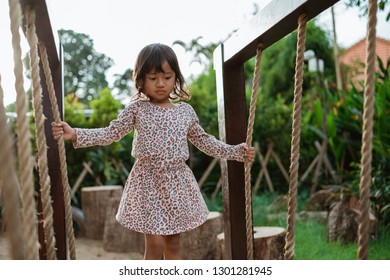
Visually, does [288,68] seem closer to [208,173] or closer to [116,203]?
[208,173]

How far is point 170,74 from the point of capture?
53.9 inches

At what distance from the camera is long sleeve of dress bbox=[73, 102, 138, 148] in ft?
4.23

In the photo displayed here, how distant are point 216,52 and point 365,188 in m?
1.06

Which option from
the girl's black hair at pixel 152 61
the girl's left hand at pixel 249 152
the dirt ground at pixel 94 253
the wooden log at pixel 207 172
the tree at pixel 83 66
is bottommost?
the dirt ground at pixel 94 253

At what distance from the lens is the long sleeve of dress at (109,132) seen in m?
1.29

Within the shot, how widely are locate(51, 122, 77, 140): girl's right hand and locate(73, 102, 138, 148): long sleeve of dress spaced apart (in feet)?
0.08

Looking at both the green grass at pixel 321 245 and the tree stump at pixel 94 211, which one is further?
the tree stump at pixel 94 211

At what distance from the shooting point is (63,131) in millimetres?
1227

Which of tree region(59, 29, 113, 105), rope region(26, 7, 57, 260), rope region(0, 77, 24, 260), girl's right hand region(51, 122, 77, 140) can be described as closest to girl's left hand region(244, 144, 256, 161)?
girl's right hand region(51, 122, 77, 140)

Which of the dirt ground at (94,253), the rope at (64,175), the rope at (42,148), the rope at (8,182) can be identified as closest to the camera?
the rope at (8,182)

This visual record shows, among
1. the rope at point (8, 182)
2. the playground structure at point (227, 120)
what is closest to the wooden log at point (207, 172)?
the playground structure at point (227, 120)

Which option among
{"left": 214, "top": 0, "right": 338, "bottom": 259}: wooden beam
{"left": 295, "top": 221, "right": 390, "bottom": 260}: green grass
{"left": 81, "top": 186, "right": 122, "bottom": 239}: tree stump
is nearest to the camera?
{"left": 214, "top": 0, "right": 338, "bottom": 259}: wooden beam

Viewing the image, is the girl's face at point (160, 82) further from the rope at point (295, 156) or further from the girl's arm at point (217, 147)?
the rope at point (295, 156)

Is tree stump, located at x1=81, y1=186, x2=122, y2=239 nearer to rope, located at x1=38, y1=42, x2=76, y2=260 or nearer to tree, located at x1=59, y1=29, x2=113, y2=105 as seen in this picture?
tree, located at x1=59, y1=29, x2=113, y2=105
